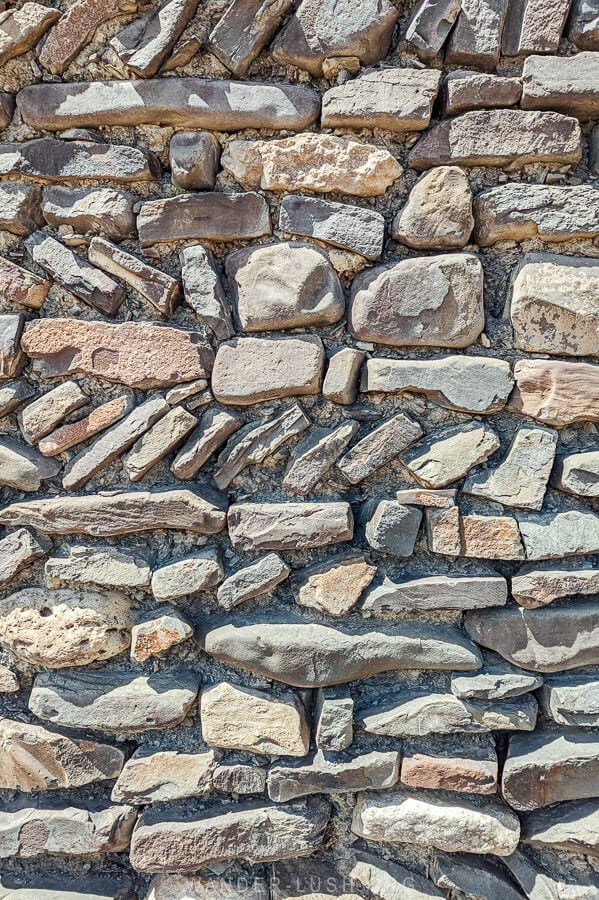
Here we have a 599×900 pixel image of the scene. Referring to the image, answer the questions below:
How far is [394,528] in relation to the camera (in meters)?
1.03

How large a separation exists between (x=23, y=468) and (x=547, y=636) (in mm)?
1098

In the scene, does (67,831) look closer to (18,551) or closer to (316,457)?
(18,551)

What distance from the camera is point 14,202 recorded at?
1038 millimetres

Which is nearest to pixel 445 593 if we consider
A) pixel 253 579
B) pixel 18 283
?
pixel 253 579

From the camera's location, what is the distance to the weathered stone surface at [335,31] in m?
0.97

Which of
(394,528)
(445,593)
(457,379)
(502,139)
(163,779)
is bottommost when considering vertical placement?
(163,779)

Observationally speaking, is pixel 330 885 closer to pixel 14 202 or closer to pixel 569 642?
pixel 569 642

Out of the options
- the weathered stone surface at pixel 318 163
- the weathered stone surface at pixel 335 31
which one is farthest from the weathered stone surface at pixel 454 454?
the weathered stone surface at pixel 335 31

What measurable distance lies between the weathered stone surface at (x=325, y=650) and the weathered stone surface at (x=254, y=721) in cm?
5

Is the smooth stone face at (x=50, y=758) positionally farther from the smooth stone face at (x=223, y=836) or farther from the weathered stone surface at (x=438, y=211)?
the weathered stone surface at (x=438, y=211)

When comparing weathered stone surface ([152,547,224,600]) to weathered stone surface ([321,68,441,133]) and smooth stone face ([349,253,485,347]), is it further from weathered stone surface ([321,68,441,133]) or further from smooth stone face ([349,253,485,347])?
weathered stone surface ([321,68,441,133])

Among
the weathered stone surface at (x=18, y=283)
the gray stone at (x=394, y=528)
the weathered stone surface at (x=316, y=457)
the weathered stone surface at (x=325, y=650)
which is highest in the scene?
the weathered stone surface at (x=18, y=283)

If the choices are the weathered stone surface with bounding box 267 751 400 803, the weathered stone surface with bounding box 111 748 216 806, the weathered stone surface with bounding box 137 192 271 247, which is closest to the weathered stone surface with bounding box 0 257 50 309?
the weathered stone surface with bounding box 137 192 271 247

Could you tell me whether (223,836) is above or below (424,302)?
below
